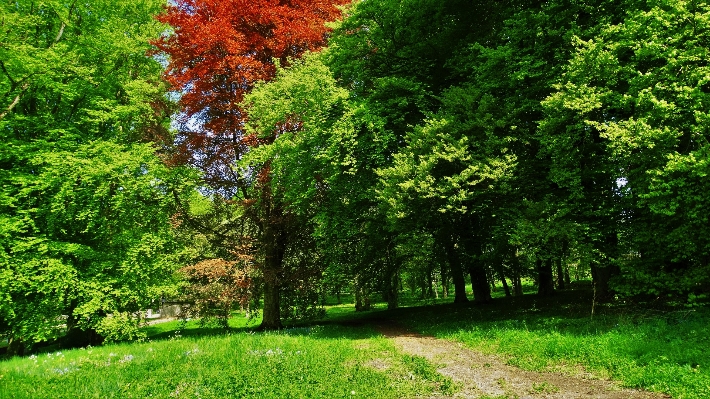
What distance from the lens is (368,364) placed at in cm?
887

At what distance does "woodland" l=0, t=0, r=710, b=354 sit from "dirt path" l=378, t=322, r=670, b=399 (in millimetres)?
4295

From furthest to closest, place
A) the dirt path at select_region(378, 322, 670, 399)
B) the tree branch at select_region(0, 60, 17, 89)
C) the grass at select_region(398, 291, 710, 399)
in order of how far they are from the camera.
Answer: the tree branch at select_region(0, 60, 17, 89), the grass at select_region(398, 291, 710, 399), the dirt path at select_region(378, 322, 670, 399)

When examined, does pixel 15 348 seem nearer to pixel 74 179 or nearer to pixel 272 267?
pixel 74 179

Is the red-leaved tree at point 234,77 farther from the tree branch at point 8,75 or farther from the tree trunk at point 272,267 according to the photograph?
the tree branch at point 8,75

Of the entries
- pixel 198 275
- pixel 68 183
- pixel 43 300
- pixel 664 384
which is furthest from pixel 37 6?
pixel 664 384

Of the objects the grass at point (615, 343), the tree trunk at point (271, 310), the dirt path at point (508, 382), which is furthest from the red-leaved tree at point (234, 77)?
the dirt path at point (508, 382)

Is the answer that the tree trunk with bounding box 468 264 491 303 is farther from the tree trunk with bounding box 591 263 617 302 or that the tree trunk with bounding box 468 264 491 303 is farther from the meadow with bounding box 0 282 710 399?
the meadow with bounding box 0 282 710 399

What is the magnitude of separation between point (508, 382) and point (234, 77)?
15763 millimetres

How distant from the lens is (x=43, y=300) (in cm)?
1470

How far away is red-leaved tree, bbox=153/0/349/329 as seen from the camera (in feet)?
56.1

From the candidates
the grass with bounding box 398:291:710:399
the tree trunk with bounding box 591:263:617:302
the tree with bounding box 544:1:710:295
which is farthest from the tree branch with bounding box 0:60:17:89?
the tree trunk with bounding box 591:263:617:302

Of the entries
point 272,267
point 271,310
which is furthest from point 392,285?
point 272,267

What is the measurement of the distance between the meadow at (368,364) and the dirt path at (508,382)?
12.8 inches

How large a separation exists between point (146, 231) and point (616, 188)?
19.2m
